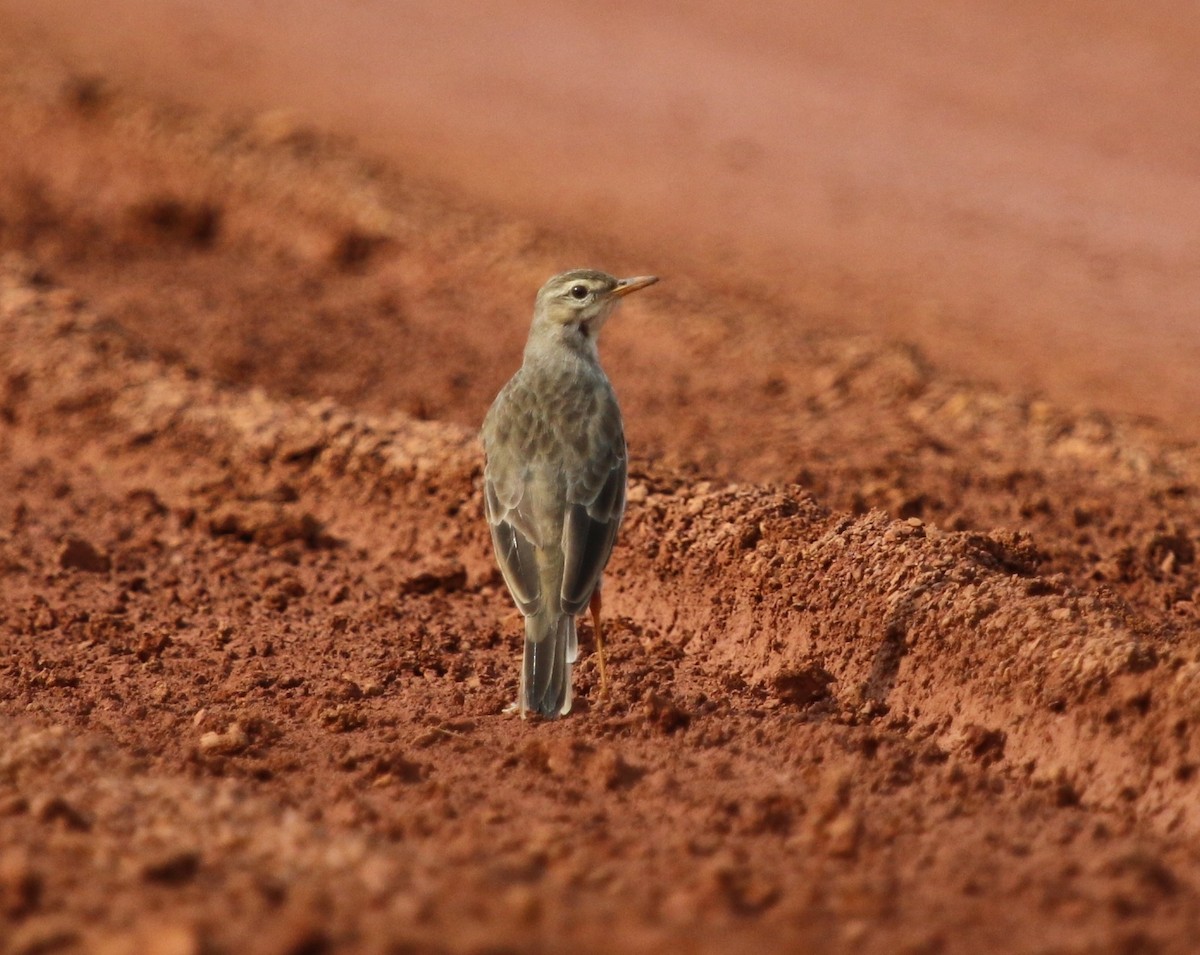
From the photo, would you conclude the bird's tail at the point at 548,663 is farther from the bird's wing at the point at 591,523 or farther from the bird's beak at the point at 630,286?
the bird's beak at the point at 630,286

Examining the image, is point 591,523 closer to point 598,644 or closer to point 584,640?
point 598,644

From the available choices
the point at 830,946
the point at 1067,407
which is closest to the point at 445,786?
the point at 830,946

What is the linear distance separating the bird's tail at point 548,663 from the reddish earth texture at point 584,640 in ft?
0.43

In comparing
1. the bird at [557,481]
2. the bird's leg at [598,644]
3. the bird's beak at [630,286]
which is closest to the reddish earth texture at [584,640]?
the bird's leg at [598,644]

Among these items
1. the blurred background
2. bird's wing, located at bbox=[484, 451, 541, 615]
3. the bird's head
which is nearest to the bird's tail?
bird's wing, located at bbox=[484, 451, 541, 615]

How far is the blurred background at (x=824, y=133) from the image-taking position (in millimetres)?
12062

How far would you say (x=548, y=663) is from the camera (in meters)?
5.98

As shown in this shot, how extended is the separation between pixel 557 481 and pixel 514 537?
308 mm

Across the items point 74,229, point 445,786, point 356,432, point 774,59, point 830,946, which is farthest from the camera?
point 774,59

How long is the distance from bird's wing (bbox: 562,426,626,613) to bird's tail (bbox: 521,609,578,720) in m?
0.09

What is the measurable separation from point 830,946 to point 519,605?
2.43m

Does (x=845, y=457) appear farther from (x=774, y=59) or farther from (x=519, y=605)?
(x=774, y=59)

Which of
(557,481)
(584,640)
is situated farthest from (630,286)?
(584,640)

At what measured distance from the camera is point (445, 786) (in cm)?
532
